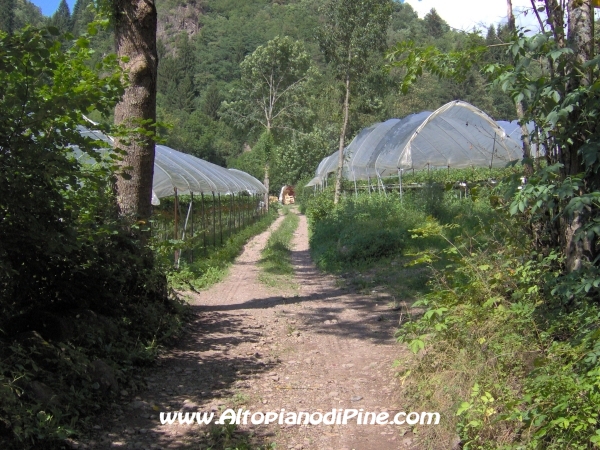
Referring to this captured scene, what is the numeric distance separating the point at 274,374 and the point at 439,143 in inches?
653

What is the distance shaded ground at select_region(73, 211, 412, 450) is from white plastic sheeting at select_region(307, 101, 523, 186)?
38.0 ft

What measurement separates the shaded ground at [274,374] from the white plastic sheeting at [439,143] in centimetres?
1159

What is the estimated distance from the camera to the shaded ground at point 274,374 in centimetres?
464

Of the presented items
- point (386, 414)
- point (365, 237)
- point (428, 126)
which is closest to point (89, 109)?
point (386, 414)

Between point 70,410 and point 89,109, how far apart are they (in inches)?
97.3

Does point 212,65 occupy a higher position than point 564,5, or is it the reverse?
point 212,65

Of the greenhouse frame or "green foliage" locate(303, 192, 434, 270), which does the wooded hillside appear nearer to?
the greenhouse frame

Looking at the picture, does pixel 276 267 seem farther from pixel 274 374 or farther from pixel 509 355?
pixel 509 355

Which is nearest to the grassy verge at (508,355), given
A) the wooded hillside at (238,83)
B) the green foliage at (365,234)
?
the wooded hillside at (238,83)

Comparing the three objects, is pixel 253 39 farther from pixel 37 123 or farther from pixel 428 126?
pixel 37 123

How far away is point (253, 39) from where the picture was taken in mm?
106250

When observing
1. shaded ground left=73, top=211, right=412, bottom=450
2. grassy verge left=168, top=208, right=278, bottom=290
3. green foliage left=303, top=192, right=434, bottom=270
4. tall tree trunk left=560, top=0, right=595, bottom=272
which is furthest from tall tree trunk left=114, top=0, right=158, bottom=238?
green foliage left=303, top=192, right=434, bottom=270

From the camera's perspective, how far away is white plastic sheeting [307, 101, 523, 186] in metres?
21.0

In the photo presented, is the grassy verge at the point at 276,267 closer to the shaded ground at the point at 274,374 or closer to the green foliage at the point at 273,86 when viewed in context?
the shaded ground at the point at 274,374
